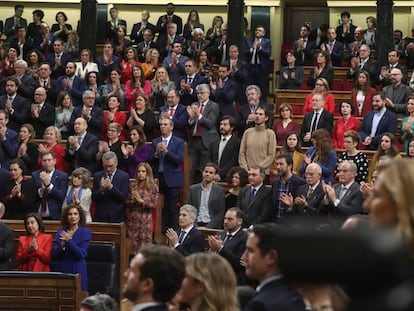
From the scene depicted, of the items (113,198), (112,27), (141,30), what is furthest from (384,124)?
(112,27)

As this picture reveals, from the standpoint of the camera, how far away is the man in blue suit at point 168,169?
10914mm

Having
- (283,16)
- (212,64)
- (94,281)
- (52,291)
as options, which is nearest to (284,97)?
(212,64)

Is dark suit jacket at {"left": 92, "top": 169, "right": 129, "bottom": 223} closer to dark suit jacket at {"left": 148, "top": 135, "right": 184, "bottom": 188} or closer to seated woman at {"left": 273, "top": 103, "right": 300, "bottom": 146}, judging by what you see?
dark suit jacket at {"left": 148, "top": 135, "right": 184, "bottom": 188}

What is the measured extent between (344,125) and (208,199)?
7.21 feet

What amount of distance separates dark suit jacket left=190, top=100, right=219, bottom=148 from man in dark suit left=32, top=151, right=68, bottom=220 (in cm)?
196

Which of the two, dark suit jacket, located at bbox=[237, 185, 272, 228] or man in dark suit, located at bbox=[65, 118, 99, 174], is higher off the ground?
man in dark suit, located at bbox=[65, 118, 99, 174]

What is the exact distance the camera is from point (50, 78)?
13.6 meters

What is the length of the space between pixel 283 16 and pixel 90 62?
708cm

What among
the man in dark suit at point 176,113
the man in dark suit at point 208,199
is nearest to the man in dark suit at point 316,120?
the man in dark suit at point 176,113

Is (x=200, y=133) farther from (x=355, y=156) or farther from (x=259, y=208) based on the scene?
(x=259, y=208)

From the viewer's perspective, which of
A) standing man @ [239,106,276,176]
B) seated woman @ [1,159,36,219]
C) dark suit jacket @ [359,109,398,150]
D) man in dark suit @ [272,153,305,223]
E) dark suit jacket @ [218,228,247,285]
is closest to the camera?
dark suit jacket @ [218,228,247,285]

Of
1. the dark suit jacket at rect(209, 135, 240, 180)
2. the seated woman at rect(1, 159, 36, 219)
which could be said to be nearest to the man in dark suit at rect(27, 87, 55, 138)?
the seated woman at rect(1, 159, 36, 219)

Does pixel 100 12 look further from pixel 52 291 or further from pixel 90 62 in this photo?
pixel 52 291

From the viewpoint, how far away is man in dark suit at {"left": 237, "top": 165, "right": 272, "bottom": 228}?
9438 mm
